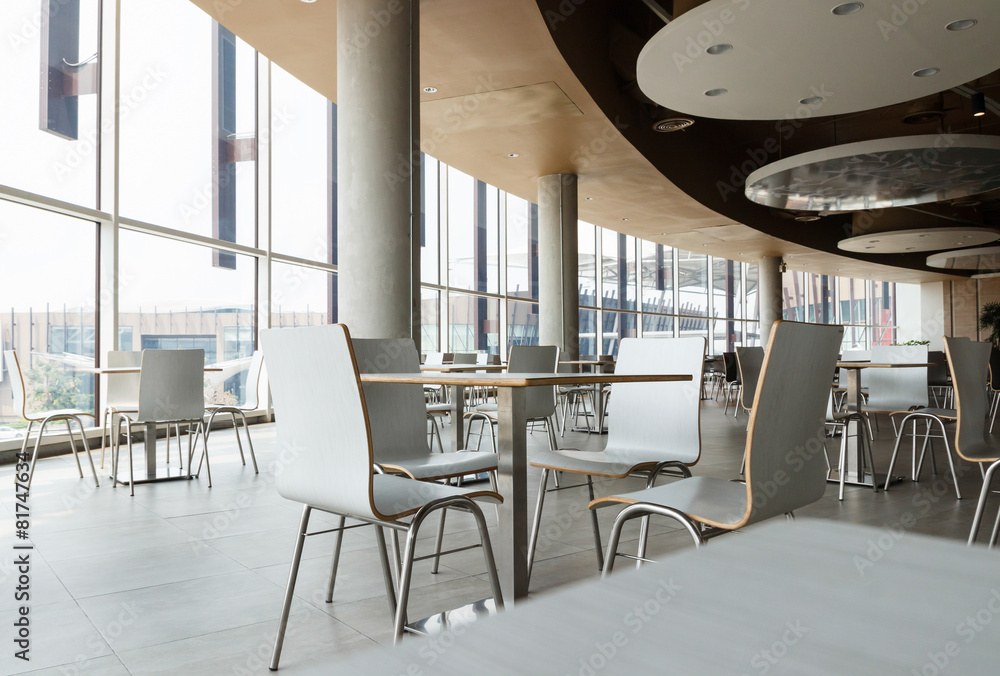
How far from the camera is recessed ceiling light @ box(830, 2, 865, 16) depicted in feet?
13.0

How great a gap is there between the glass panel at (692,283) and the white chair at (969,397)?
550 inches

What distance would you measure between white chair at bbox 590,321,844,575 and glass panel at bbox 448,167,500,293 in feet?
31.9

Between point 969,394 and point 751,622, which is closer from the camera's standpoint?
point 751,622

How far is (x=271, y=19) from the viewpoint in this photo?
4809mm

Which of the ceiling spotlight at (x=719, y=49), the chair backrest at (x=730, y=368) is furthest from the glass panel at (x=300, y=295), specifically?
the chair backrest at (x=730, y=368)

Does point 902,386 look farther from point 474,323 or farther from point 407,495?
point 474,323

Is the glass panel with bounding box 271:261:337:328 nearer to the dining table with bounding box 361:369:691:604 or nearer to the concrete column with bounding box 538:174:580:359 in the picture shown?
the concrete column with bounding box 538:174:580:359

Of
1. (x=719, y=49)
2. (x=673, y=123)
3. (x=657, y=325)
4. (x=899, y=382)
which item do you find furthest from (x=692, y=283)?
(x=719, y=49)

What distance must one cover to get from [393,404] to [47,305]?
4.86 metres

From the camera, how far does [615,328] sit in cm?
1481

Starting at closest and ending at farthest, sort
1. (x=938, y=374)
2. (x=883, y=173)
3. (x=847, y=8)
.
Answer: (x=847, y=8), (x=938, y=374), (x=883, y=173)

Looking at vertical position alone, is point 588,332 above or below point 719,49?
below

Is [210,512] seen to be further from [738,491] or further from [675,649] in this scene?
[675,649]

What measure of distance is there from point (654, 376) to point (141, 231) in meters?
6.20
